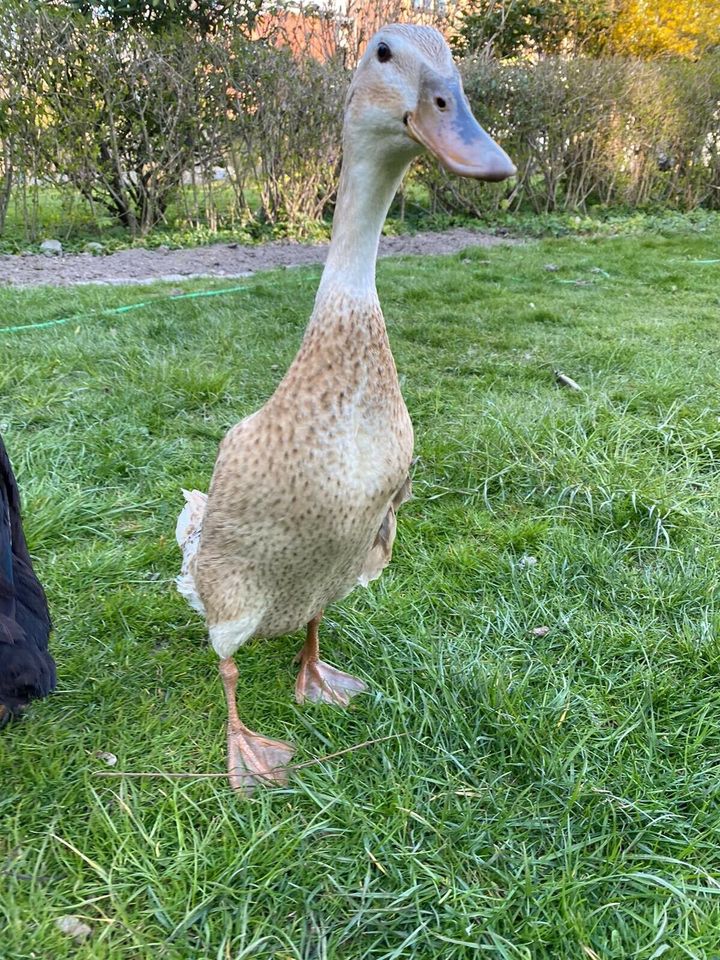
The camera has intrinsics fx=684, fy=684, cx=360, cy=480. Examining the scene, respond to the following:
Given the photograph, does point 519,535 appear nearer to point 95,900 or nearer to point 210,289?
point 95,900

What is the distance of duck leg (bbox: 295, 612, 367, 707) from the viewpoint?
202 cm

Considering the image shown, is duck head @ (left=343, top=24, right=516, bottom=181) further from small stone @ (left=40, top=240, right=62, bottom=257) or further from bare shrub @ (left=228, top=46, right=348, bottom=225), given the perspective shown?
bare shrub @ (left=228, top=46, right=348, bottom=225)

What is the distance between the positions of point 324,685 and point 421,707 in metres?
0.30

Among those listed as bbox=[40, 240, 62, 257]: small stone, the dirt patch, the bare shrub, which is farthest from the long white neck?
the bare shrub

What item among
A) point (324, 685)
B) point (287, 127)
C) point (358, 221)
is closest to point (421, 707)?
point (324, 685)

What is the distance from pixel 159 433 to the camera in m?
3.56

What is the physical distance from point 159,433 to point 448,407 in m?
1.56

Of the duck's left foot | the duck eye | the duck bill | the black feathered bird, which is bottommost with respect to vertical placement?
the duck's left foot

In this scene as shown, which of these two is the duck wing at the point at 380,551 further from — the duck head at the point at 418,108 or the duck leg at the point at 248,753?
the duck head at the point at 418,108

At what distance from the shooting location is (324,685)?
2055 mm

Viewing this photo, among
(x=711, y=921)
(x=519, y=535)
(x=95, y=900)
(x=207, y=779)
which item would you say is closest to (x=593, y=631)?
(x=519, y=535)

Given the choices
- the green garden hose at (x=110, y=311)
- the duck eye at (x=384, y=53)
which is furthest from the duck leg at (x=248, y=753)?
the green garden hose at (x=110, y=311)

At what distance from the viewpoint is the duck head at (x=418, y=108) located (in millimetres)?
1285

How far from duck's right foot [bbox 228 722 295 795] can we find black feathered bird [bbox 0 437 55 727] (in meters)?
0.51
